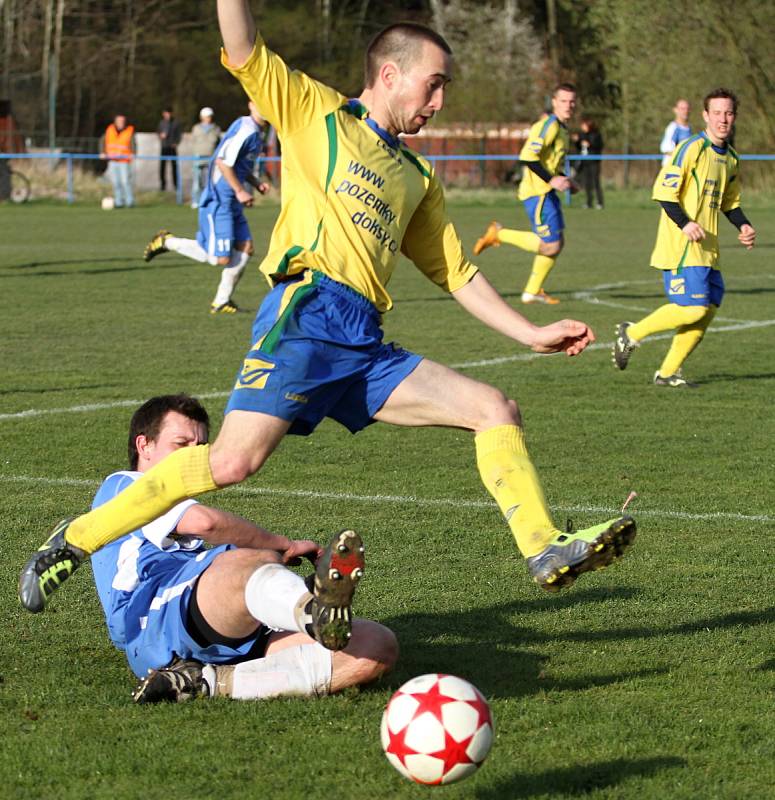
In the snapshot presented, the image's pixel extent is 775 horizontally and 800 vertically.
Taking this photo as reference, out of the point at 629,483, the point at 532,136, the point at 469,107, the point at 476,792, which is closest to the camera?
the point at 476,792

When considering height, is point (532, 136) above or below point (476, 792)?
above

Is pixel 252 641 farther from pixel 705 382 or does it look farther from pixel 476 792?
pixel 705 382

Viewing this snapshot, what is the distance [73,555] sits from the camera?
14.2ft

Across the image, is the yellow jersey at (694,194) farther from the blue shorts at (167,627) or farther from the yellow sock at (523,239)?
the blue shorts at (167,627)

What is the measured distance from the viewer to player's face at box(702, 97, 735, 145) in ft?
34.9

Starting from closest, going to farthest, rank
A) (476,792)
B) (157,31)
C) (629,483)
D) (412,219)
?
(476,792)
(412,219)
(629,483)
(157,31)

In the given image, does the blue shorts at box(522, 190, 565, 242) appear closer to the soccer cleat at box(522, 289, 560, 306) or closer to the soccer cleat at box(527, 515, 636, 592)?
the soccer cleat at box(522, 289, 560, 306)

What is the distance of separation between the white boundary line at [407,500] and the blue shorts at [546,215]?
9274mm

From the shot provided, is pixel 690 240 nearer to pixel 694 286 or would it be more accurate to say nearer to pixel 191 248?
pixel 694 286

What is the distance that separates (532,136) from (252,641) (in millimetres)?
12399

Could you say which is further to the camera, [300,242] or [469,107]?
[469,107]

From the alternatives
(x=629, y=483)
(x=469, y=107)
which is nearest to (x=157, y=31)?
(x=469, y=107)

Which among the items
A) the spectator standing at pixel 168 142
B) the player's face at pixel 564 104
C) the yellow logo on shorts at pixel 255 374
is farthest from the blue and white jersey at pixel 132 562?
the spectator standing at pixel 168 142

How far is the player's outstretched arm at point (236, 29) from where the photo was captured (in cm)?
429
